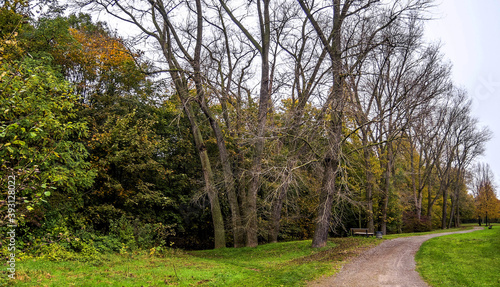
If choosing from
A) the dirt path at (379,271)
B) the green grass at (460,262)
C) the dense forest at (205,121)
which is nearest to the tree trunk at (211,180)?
the dense forest at (205,121)

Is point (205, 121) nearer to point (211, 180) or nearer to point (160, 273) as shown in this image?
point (211, 180)

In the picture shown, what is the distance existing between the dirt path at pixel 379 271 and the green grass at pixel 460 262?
12.5 inches

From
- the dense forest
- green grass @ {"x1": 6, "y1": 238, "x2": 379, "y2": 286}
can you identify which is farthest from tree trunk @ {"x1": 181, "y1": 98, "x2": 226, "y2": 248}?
green grass @ {"x1": 6, "y1": 238, "x2": 379, "y2": 286}

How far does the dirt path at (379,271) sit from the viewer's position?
25.0ft

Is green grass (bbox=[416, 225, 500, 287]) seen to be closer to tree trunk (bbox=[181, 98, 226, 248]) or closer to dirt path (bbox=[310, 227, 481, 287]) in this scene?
dirt path (bbox=[310, 227, 481, 287])

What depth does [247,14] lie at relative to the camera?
16.2m

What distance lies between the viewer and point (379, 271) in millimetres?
8695

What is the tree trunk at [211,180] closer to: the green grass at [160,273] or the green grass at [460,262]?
the green grass at [160,273]

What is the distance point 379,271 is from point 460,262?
3164 mm

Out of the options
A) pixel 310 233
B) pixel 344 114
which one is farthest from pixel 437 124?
pixel 344 114

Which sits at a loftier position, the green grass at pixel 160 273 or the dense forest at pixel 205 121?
the dense forest at pixel 205 121

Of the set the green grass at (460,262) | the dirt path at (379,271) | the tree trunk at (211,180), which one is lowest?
the dirt path at (379,271)

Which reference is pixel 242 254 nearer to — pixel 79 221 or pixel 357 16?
pixel 79 221

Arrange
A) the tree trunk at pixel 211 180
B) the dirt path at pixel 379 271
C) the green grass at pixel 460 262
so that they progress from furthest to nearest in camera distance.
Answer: the tree trunk at pixel 211 180, the green grass at pixel 460 262, the dirt path at pixel 379 271
